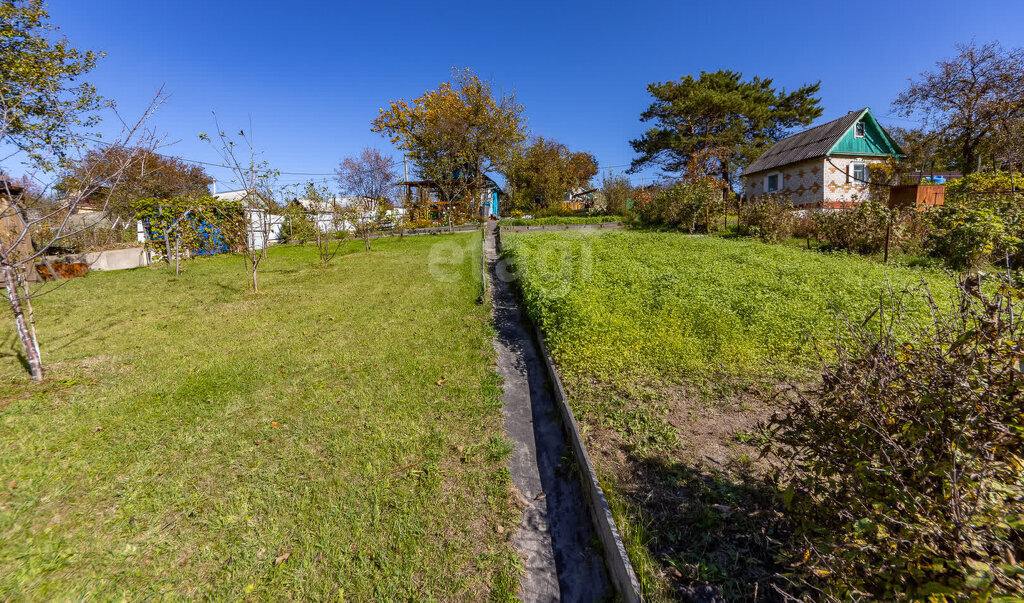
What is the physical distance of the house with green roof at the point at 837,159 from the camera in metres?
21.1

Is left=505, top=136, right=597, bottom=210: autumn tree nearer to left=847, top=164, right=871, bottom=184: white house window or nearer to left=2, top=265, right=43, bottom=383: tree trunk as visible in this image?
left=847, top=164, right=871, bottom=184: white house window

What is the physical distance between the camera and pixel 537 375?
5414mm

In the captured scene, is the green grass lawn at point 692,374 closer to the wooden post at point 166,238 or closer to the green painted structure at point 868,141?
the wooden post at point 166,238

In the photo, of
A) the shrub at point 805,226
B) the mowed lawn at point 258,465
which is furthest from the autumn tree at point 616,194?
the mowed lawn at point 258,465

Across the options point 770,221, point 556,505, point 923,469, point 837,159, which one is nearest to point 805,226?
point 770,221

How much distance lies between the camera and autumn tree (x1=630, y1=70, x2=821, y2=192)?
29250 millimetres

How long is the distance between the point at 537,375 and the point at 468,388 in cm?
103

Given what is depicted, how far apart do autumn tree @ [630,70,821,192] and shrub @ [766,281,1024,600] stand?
31.4m

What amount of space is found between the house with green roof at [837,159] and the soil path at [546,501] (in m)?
22.6

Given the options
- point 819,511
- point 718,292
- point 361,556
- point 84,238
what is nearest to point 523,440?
point 361,556

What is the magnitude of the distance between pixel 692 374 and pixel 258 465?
472cm

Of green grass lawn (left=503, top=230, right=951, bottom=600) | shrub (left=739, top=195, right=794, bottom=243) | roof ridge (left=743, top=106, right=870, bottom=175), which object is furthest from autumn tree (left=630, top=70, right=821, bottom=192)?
green grass lawn (left=503, top=230, right=951, bottom=600)

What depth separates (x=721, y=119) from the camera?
3067 centimetres

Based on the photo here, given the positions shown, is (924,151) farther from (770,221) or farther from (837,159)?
(770,221)
